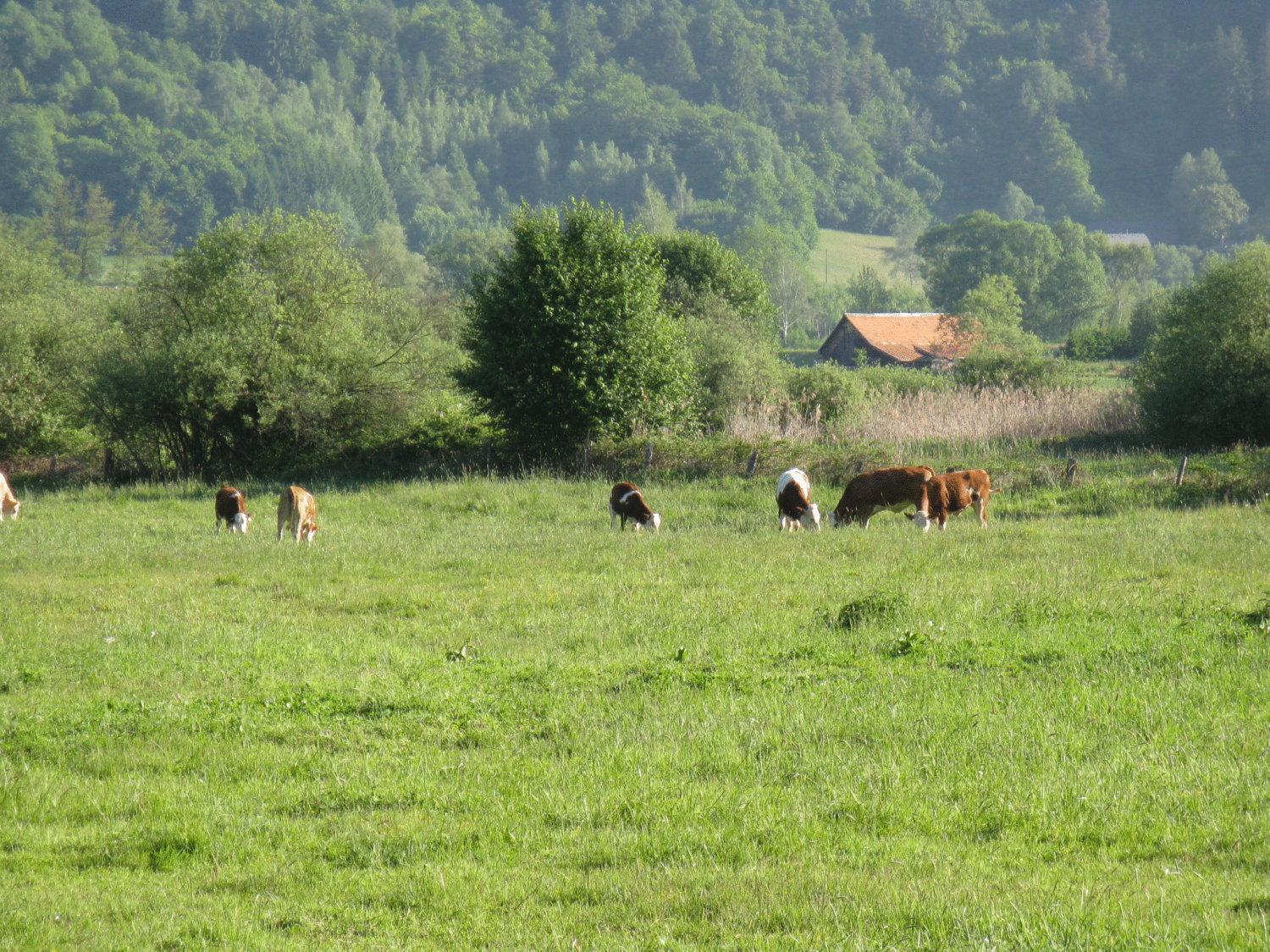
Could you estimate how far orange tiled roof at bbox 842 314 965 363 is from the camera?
86.4 meters

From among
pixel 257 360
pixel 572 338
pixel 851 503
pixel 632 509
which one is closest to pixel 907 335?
pixel 572 338

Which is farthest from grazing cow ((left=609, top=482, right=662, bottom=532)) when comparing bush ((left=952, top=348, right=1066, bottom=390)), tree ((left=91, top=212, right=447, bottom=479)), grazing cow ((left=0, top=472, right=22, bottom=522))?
bush ((left=952, top=348, right=1066, bottom=390))

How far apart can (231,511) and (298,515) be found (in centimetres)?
230

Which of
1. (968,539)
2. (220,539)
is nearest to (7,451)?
(220,539)

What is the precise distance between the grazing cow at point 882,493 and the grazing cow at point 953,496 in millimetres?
196

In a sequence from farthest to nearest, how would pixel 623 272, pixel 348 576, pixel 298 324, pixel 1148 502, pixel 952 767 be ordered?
pixel 298 324 < pixel 623 272 < pixel 1148 502 < pixel 348 576 < pixel 952 767

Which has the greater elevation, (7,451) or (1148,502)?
(7,451)

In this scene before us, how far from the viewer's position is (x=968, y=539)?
787 inches

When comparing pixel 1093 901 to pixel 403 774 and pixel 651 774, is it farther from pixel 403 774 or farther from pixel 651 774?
pixel 403 774

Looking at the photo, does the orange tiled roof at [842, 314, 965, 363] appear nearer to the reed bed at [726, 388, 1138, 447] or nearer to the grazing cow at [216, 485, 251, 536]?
the reed bed at [726, 388, 1138, 447]

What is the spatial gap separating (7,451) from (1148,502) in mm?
34577

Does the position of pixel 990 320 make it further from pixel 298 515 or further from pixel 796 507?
pixel 298 515

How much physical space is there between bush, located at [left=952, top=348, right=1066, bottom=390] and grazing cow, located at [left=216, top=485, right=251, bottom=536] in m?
31.3

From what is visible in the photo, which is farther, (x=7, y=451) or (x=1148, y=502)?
(x=7, y=451)
